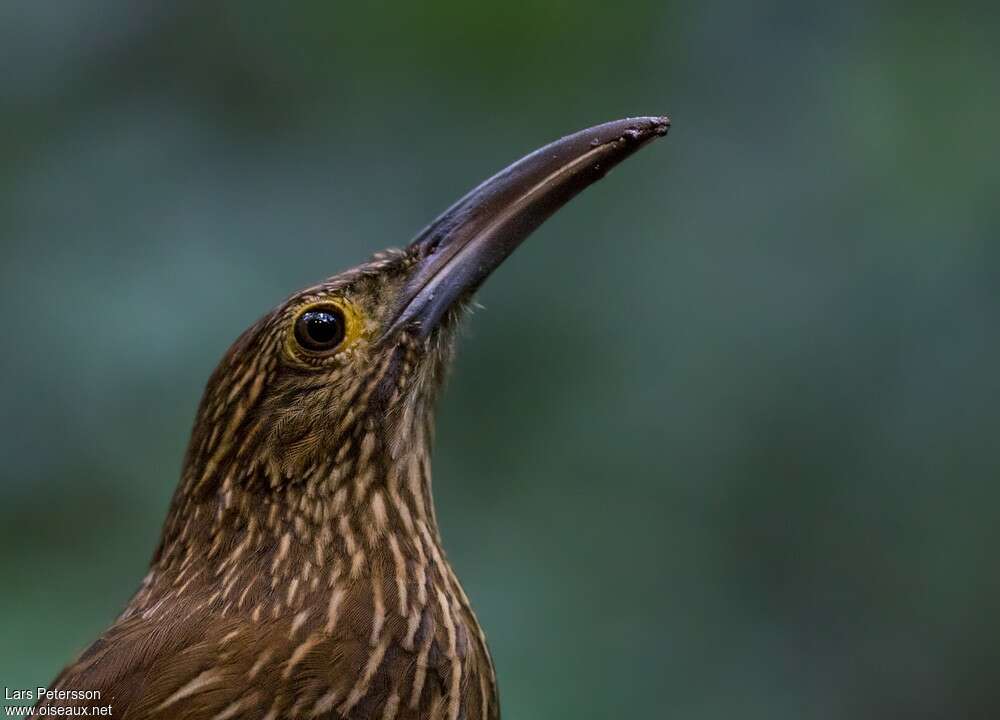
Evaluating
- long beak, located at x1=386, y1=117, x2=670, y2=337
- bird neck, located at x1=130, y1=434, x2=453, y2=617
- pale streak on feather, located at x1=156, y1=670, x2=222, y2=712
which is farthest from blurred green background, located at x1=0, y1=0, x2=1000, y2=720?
pale streak on feather, located at x1=156, y1=670, x2=222, y2=712

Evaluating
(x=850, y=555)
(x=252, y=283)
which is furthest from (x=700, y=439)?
(x=252, y=283)

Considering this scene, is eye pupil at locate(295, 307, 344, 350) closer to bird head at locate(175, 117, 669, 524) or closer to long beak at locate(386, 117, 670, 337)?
bird head at locate(175, 117, 669, 524)

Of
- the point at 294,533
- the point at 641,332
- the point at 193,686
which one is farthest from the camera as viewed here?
the point at 641,332

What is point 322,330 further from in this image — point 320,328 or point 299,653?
point 299,653

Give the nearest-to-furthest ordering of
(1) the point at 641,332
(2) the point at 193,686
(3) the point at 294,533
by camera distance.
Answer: (2) the point at 193,686 < (3) the point at 294,533 < (1) the point at 641,332

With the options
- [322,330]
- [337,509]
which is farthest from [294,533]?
[322,330]

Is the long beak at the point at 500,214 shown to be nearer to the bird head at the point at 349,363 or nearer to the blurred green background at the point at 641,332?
the bird head at the point at 349,363
